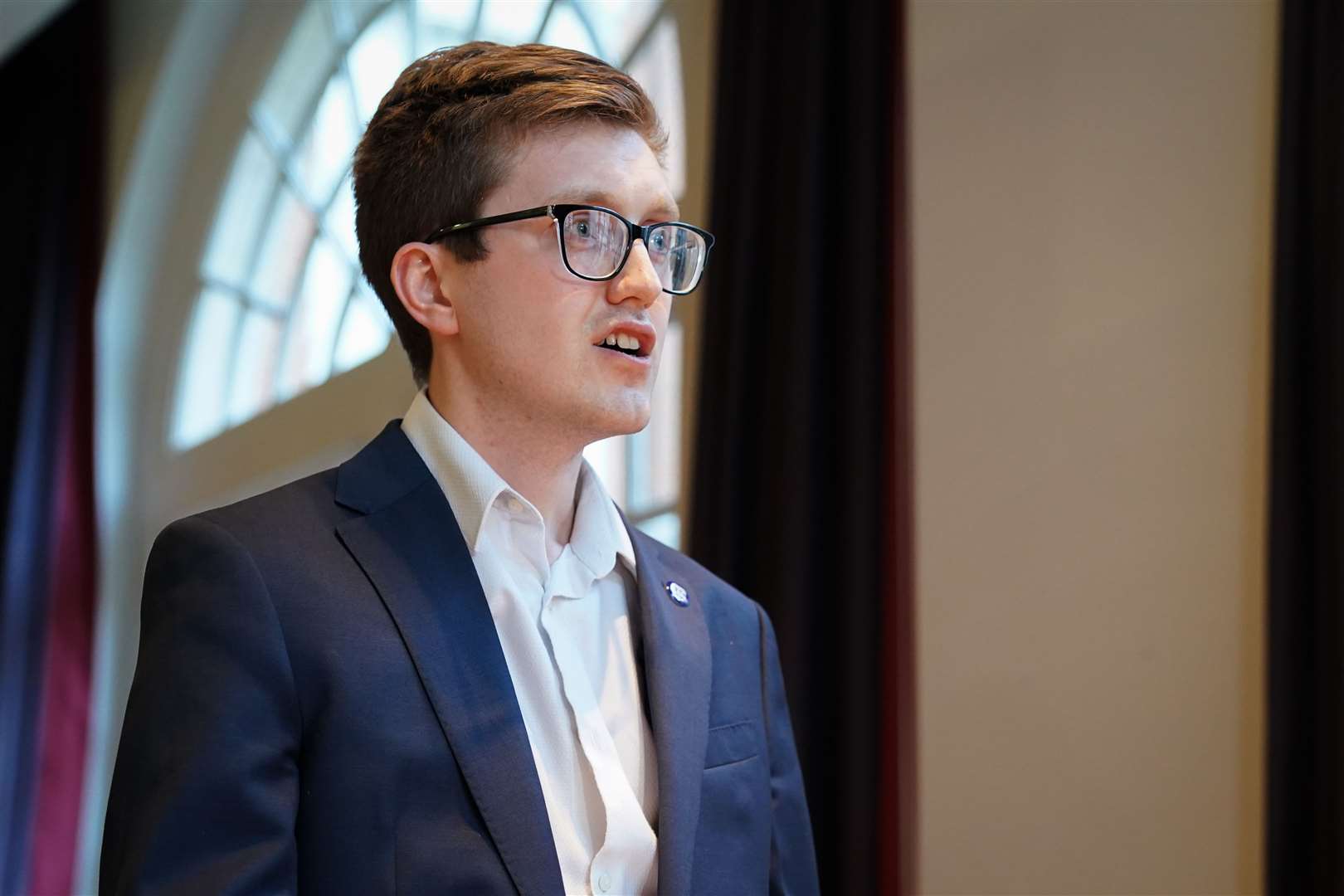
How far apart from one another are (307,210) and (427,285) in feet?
12.5

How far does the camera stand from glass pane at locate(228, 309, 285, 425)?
537cm

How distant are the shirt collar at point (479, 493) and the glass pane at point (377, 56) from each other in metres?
3.44

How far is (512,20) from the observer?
437 cm

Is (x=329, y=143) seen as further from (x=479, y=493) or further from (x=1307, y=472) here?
(x=1307, y=472)

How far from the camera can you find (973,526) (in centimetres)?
250

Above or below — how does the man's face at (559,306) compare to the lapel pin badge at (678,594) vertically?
above

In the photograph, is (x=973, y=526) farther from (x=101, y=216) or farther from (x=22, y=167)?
(x=22, y=167)

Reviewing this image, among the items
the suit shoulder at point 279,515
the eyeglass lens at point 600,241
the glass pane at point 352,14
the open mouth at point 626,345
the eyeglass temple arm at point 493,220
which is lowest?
the suit shoulder at point 279,515

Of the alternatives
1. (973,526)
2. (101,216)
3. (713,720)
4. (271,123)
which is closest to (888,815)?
(973,526)

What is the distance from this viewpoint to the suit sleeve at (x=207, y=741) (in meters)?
1.24

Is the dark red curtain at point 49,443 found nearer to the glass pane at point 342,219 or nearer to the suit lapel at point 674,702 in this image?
the glass pane at point 342,219

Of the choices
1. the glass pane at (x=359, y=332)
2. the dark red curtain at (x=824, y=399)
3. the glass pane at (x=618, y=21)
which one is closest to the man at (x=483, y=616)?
the dark red curtain at (x=824, y=399)

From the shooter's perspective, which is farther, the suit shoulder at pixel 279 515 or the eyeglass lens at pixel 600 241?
the eyeglass lens at pixel 600 241

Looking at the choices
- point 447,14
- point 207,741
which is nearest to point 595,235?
point 207,741
